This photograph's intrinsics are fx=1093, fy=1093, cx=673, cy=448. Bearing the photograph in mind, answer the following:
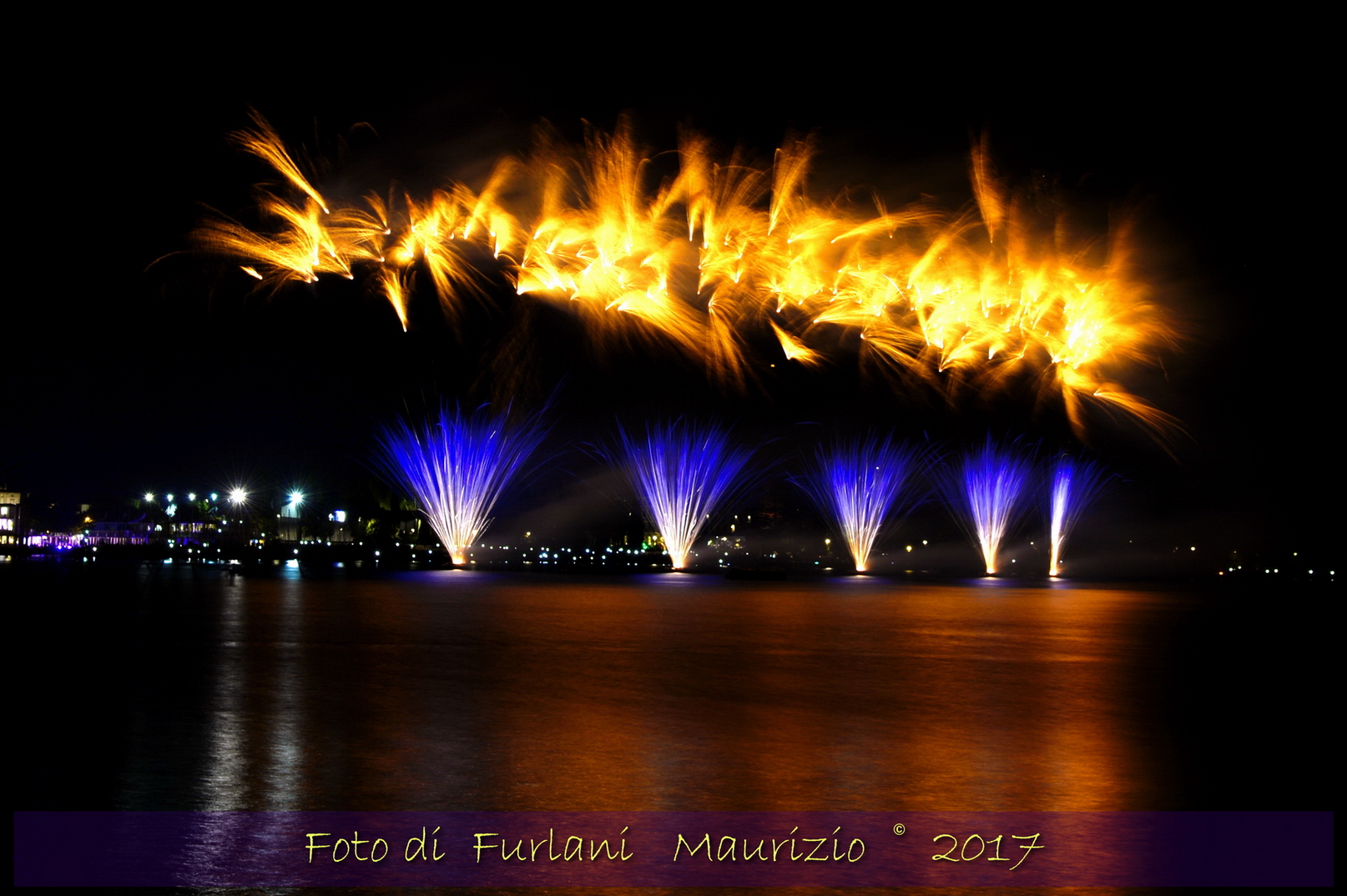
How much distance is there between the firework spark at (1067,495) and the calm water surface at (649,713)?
32207 millimetres

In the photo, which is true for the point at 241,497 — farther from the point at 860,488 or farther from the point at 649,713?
the point at 649,713

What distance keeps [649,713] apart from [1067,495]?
52.9 m

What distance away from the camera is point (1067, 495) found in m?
58.2

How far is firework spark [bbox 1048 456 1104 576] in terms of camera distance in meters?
53.2

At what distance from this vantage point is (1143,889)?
5.15 metres

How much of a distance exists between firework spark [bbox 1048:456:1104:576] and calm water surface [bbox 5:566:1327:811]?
3221 cm

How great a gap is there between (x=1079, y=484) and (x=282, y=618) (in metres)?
51.6

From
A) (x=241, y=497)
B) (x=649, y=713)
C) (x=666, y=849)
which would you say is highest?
(x=241, y=497)

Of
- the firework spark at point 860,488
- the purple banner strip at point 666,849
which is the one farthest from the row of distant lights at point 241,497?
the purple banner strip at point 666,849

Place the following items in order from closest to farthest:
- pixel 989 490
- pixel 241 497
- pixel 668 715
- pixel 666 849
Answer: pixel 666 849
pixel 668 715
pixel 989 490
pixel 241 497

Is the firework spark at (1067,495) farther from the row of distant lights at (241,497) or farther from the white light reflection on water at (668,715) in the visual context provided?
the row of distant lights at (241,497)

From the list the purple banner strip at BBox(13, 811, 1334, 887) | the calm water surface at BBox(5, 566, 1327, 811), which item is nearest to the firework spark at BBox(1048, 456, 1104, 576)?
the calm water surface at BBox(5, 566, 1327, 811)

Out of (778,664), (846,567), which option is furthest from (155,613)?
(846,567)

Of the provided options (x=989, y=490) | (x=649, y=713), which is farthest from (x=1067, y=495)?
(x=649, y=713)
